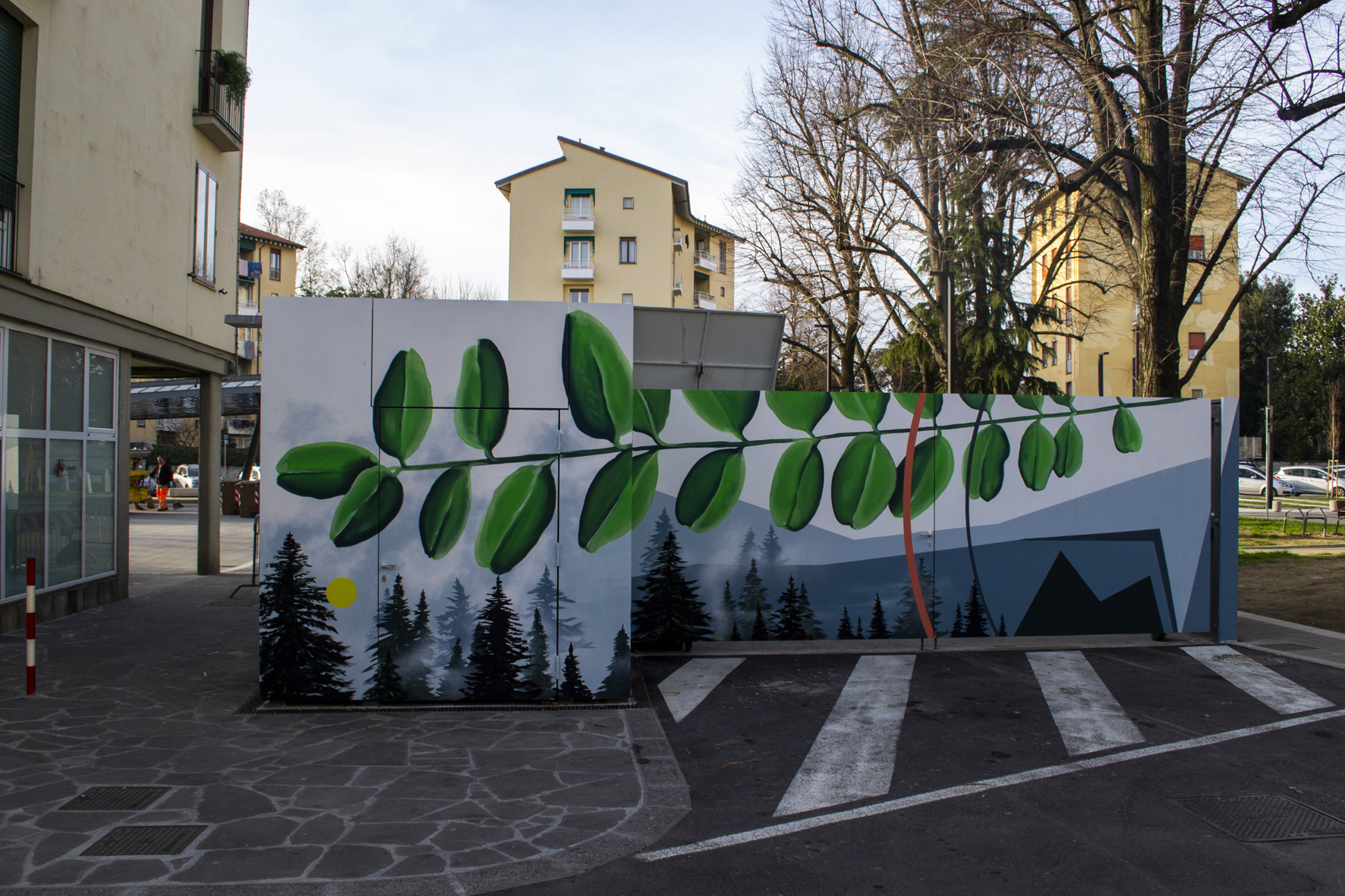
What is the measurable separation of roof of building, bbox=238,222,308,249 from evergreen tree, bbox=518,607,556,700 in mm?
47480

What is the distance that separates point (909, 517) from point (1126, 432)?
2484 millimetres

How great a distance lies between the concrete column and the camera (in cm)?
1429

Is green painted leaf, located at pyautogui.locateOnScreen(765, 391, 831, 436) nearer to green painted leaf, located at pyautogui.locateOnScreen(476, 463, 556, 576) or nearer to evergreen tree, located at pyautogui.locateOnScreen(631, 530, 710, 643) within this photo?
evergreen tree, located at pyautogui.locateOnScreen(631, 530, 710, 643)

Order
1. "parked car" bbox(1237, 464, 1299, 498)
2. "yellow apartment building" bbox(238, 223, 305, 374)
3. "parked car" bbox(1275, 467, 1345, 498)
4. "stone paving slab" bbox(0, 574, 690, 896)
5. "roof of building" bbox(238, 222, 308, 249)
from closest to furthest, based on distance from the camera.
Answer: "stone paving slab" bbox(0, 574, 690, 896), "parked car" bbox(1237, 464, 1299, 498), "parked car" bbox(1275, 467, 1345, 498), "roof of building" bbox(238, 222, 308, 249), "yellow apartment building" bbox(238, 223, 305, 374)

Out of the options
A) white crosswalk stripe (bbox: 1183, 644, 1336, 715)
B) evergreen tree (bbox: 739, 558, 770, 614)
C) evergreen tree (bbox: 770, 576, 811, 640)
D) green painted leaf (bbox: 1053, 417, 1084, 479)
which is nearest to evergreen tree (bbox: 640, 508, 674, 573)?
evergreen tree (bbox: 739, 558, 770, 614)

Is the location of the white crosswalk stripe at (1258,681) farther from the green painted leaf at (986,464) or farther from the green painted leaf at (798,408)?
the green painted leaf at (798,408)

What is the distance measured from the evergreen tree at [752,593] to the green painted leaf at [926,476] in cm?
147

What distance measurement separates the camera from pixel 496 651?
6.69 meters

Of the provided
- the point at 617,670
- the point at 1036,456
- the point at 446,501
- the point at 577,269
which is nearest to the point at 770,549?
the point at 617,670

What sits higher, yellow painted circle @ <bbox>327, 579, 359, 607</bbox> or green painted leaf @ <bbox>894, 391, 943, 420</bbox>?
green painted leaf @ <bbox>894, 391, 943, 420</bbox>

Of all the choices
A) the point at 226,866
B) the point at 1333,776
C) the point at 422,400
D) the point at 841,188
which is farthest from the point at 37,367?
the point at 841,188

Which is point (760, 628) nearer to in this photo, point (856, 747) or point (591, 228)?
point (856, 747)

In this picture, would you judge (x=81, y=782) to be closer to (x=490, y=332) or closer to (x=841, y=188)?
(x=490, y=332)

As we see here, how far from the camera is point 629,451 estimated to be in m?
6.86
